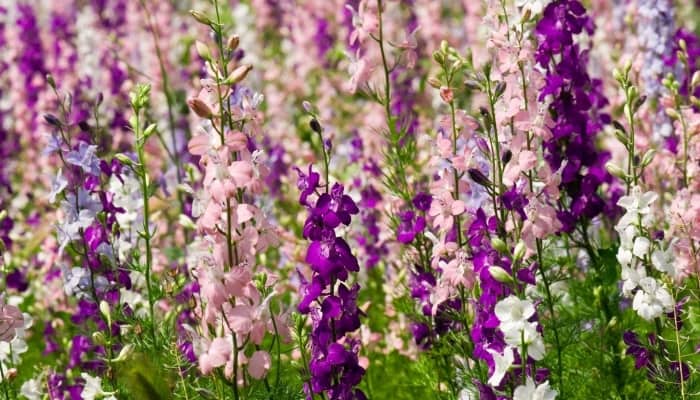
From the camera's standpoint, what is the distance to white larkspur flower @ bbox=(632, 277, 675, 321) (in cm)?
318

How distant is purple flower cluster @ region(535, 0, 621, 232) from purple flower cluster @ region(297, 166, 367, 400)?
1.12 meters

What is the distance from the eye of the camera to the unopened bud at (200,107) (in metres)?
2.75

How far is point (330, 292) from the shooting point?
3.16 meters

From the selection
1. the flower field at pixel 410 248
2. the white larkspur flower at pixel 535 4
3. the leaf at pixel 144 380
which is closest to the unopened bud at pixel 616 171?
the flower field at pixel 410 248

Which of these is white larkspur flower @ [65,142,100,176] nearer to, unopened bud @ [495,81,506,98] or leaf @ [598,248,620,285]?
unopened bud @ [495,81,506,98]

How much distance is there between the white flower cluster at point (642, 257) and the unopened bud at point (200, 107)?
4.14 feet

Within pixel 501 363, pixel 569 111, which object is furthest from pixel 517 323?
pixel 569 111

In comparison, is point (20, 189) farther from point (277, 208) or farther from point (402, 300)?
point (402, 300)

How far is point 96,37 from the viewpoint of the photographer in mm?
8578

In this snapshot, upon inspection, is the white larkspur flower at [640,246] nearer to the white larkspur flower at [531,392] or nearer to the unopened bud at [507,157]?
the unopened bud at [507,157]

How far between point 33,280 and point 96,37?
3.19 meters

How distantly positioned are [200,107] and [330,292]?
73 cm

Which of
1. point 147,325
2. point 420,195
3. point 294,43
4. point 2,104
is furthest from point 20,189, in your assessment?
point 420,195

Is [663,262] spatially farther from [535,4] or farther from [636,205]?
[535,4]
